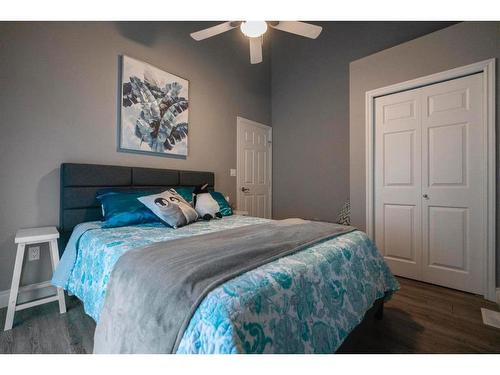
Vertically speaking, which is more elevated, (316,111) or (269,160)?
(316,111)

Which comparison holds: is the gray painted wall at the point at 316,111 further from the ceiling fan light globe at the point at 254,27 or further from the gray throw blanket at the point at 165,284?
the gray throw blanket at the point at 165,284

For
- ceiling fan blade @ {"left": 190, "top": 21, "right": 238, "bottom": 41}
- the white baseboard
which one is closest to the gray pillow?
the white baseboard

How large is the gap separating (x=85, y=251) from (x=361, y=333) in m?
1.89

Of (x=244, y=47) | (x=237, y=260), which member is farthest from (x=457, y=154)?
(x=244, y=47)

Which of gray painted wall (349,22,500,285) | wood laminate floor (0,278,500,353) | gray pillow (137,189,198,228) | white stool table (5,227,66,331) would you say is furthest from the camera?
gray painted wall (349,22,500,285)

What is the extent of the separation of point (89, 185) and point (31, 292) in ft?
3.22

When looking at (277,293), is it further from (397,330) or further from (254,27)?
(254,27)

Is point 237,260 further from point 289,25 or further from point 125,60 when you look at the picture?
point 125,60

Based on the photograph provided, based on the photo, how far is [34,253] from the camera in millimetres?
1948

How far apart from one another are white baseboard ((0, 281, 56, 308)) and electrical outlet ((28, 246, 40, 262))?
222 millimetres

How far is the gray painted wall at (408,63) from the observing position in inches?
80.2

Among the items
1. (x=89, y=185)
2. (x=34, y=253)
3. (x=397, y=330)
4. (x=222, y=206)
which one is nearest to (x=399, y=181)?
(x=397, y=330)

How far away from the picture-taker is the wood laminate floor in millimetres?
1403

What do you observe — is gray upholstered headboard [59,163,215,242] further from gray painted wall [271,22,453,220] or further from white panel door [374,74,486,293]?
white panel door [374,74,486,293]
